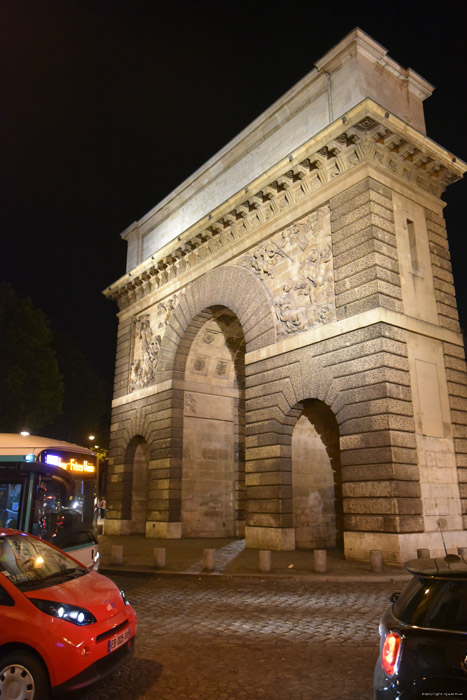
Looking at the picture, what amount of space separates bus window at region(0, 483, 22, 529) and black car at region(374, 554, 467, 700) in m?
6.21

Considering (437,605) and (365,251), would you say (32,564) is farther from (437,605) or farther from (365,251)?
(365,251)

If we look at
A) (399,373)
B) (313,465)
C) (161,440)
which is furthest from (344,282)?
(161,440)

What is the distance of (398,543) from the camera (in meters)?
12.0

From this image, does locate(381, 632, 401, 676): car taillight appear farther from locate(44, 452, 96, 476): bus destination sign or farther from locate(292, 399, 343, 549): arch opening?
locate(292, 399, 343, 549): arch opening

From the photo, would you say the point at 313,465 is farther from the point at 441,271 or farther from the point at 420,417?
the point at 441,271

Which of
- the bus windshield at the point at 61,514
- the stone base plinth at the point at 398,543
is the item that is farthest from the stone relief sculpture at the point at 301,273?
the bus windshield at the point at 61,514

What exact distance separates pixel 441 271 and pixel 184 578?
11480 millimetres

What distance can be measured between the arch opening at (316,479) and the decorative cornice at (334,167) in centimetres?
691

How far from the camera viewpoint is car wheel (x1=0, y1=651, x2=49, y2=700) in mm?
4211

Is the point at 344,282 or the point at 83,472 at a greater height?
the point at 344,282

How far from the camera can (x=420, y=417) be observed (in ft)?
45.0

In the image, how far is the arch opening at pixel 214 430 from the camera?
21.2 metres

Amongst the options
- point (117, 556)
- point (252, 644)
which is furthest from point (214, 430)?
point (252, 644)

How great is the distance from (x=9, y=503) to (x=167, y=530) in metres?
12.9
